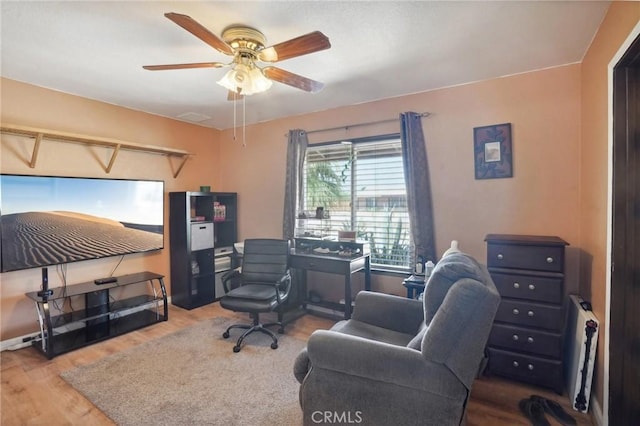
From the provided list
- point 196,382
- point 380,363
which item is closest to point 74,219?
point 196,382

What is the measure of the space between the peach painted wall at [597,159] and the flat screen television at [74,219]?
13.9 ft

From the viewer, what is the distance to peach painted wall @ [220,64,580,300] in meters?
2.54

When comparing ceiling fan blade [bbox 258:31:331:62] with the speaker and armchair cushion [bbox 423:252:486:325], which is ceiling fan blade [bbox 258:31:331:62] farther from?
the speaker

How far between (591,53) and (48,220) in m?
4.70

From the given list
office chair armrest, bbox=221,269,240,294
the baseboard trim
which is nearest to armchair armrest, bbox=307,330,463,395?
office chair armrest, bbox=221,269,240,294

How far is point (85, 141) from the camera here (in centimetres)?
328

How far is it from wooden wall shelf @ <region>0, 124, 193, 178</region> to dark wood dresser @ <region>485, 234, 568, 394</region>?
3.75m

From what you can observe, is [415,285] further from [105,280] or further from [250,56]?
[105,280]

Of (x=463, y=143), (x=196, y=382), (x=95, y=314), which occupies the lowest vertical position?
(x=196, y=382)

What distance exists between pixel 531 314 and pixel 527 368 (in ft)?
1.30

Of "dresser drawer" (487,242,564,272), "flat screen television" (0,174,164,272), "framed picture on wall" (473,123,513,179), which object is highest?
"framed picture on wall" (473,123,513,179)

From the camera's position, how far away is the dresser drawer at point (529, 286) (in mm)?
2217

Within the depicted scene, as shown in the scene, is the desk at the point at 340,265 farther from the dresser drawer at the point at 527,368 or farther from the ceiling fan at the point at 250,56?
the ceiling fan at the point at 250,56

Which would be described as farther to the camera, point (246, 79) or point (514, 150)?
point (514, 150)
